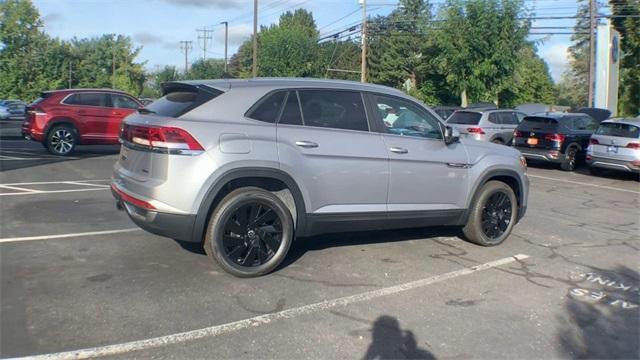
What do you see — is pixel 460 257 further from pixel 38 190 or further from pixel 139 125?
pixel 38 190

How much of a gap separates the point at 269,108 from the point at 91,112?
38.1 ft

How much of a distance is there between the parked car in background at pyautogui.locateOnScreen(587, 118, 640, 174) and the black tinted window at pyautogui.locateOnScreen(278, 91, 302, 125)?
440 inches

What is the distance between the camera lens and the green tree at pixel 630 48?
28375mm

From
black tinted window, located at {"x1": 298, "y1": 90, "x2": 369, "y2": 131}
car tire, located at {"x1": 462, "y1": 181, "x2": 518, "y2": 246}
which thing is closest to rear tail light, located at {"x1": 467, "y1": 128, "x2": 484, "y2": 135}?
car tire, located at {"x1": 462, "y1": 181, "x2": 518, "y2": 246}

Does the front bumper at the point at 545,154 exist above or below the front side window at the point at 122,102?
below

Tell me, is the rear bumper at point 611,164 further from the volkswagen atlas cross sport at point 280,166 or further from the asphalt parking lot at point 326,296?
the volkswagen atlas cross sport at point 280,166

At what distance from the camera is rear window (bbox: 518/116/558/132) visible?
15.9 m

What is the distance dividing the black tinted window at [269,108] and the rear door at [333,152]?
0.08m

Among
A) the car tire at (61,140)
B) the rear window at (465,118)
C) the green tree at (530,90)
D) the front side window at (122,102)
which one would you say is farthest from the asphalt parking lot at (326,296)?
the green tree at (530,90)

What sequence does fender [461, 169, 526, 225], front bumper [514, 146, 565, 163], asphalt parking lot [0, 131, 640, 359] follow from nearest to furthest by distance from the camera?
asphalt parking lot [0, 131, 640, 359], fender [461, 169, 526, 225], front bumper [514, 146, 565, 163]

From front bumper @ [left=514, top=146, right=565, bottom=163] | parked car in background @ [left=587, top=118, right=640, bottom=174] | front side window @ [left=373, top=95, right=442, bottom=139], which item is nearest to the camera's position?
front side window @ [left=373, top=95, right=442, bottom=139]

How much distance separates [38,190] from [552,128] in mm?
12999

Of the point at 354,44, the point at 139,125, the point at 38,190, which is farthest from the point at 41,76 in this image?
the point at 139,125

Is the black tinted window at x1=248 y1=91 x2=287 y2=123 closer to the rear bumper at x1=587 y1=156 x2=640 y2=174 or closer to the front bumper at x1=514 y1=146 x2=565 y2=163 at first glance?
the rear bumper at x1=587 y1=156 x2=640 y2=174
